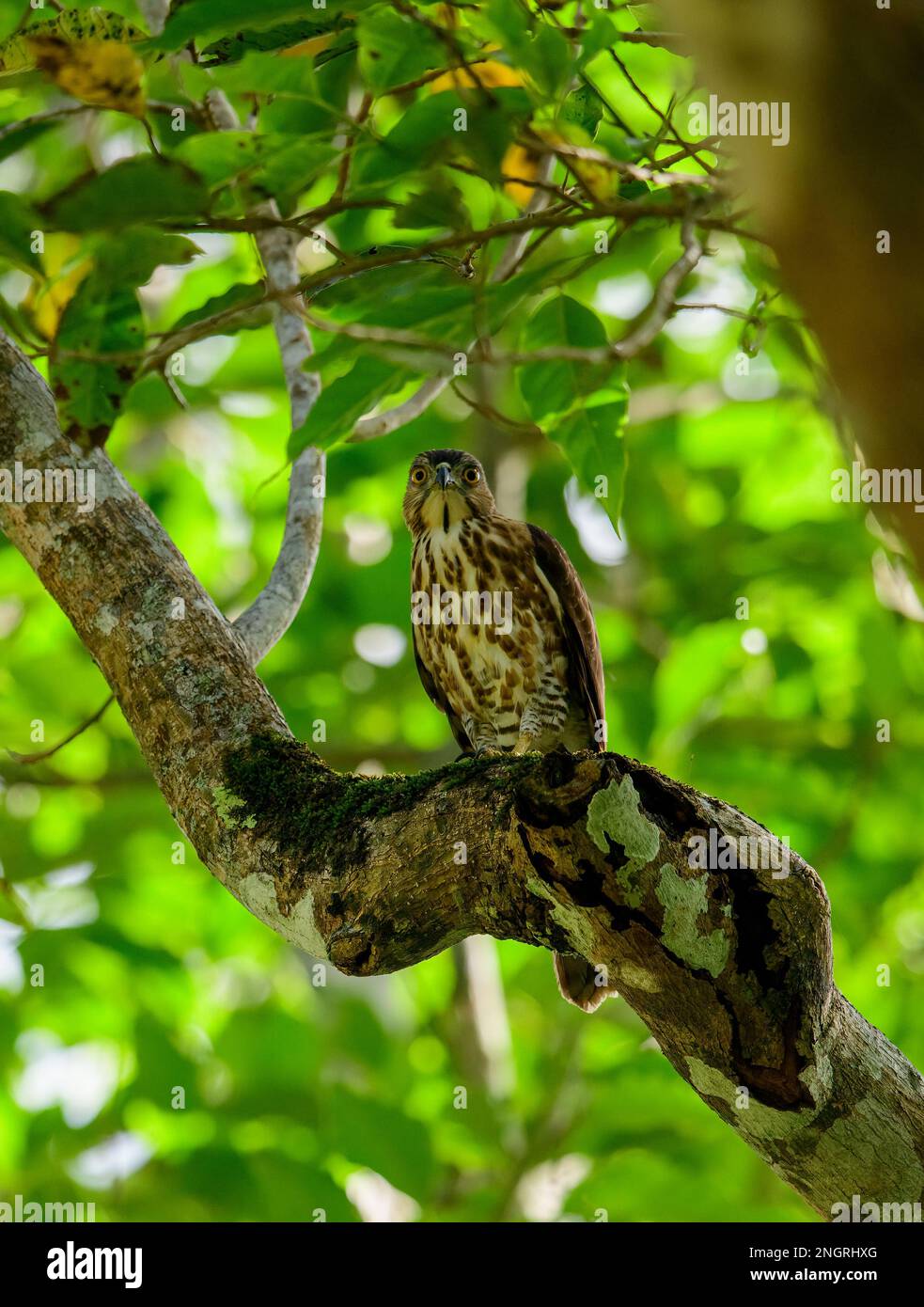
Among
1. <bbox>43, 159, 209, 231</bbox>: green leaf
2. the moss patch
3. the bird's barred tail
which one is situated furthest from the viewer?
the bird's barred tail

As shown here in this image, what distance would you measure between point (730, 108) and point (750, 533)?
505 centimetres

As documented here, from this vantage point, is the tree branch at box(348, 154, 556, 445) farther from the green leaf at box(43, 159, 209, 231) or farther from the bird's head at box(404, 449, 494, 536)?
the bird's head at box(404, 449, 494, 536)

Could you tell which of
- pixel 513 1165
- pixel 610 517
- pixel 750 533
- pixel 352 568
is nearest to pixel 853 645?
pixel 750 533

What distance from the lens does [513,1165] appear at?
4.72 meters

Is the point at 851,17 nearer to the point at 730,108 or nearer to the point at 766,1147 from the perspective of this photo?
the point at 730,108

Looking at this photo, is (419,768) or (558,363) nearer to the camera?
(558,363)

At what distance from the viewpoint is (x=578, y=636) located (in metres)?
4.65

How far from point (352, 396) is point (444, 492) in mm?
2870

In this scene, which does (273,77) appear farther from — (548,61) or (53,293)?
(53,293)

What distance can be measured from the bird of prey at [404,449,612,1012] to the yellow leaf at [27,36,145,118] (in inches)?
109

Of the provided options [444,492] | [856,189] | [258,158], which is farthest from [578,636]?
[856,189]

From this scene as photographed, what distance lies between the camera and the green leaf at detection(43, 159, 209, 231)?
69.9 inches

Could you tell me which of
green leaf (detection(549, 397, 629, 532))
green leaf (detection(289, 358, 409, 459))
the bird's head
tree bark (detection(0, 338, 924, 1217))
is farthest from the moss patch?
the bird's head

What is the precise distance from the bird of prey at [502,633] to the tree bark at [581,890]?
2.00 m
